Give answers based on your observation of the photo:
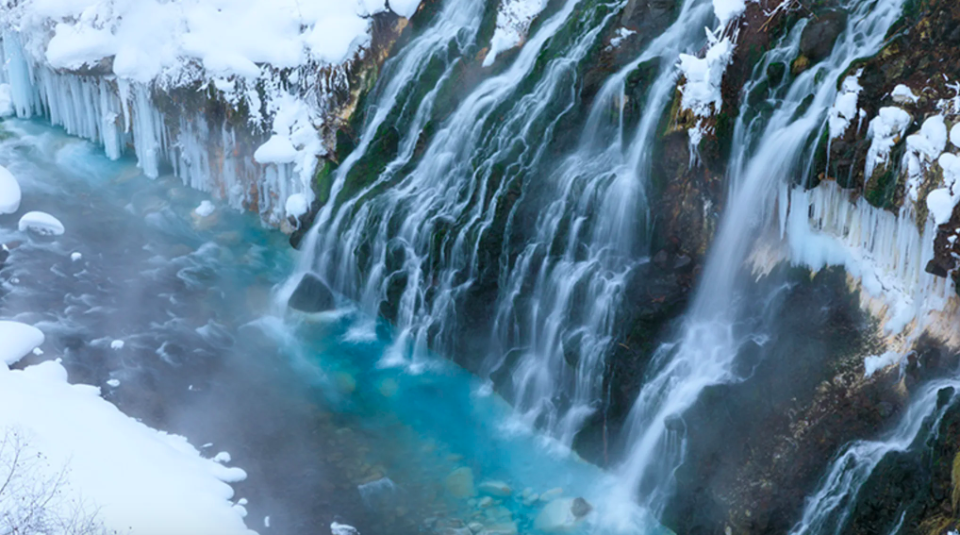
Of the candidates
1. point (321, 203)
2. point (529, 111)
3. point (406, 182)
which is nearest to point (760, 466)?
point (529, 111)

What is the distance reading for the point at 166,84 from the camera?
15766mm

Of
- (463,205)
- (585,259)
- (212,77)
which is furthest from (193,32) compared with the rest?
(585,259)

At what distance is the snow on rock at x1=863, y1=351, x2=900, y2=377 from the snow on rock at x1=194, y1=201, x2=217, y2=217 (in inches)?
428

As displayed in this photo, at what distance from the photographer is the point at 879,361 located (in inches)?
330

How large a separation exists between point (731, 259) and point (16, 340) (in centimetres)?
846

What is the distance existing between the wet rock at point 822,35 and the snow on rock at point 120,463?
24.2 feet

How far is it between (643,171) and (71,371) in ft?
23.8

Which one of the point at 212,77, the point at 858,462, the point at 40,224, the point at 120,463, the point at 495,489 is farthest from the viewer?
the point at 212,77

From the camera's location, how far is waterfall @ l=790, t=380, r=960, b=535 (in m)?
7.85

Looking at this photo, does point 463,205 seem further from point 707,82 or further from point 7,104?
point 7,104

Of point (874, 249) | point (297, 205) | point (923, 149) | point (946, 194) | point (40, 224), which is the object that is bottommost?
point (40, 224)

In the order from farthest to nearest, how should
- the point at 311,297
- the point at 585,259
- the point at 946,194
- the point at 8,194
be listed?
the point at 8,194
the point at 311,297
the point at 585,259
the point at 946,194

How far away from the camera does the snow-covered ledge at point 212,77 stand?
48.0ft

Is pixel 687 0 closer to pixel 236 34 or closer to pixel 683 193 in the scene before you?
pixel 683 193
